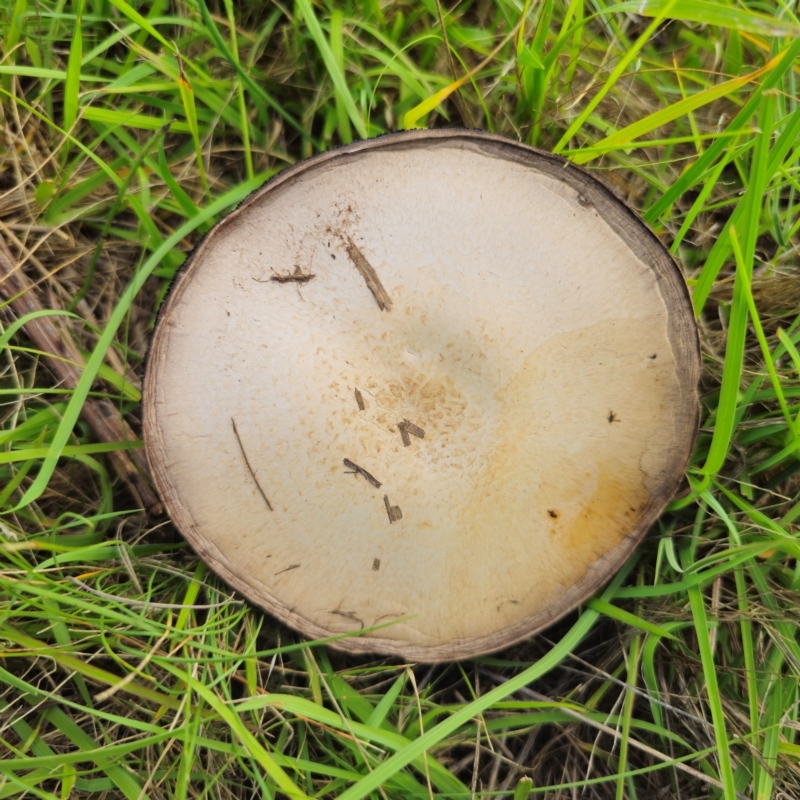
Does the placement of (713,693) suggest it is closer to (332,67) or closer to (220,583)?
(220,583)

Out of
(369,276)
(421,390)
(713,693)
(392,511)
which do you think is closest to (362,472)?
(392,511)

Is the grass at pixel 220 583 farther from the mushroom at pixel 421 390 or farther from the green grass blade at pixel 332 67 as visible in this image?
the mushroom at pixel 421 390

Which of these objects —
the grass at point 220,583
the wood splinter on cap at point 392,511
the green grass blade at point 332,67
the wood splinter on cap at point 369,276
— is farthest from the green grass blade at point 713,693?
the green grass blade at point 332,67

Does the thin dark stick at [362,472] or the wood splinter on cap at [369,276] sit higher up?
the wood splinter on cap at [369,276]

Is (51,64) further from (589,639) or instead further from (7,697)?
(589,639)

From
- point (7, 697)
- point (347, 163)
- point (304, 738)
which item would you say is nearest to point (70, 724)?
point (7, 697)

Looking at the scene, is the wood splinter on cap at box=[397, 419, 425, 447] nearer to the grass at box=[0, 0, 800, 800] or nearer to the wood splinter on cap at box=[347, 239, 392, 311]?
the wood splinter on cap at box=[347, 239, 392, 311]
